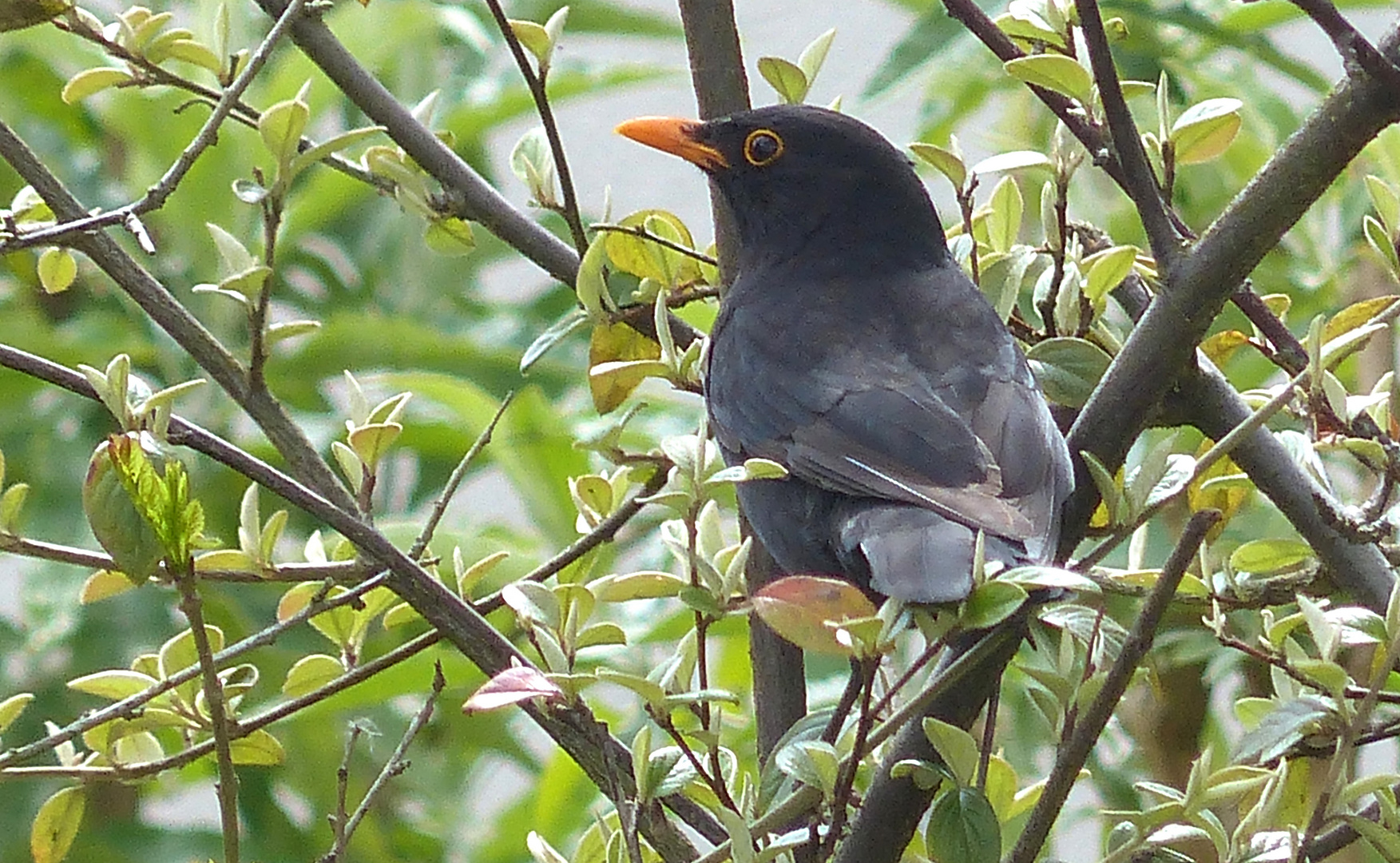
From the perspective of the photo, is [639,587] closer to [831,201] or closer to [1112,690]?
[1112,690]

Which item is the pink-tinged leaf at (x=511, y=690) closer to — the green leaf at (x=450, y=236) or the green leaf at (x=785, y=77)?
the green leaf at (x=450, y=236)

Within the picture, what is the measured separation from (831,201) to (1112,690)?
1408mm

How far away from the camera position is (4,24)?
1339mm

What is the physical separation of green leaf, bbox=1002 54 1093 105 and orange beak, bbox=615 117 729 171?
2.85 ft

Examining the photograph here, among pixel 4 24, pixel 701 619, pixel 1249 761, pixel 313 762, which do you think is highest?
pixel 4 24

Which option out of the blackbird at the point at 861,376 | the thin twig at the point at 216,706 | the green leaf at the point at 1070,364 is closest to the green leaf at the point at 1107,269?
the green leaf at the point at 1070,364

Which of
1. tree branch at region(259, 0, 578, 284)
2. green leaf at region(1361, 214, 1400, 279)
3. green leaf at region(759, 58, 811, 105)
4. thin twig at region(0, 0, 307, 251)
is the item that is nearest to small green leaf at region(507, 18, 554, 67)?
tree branch at region(259, 0, 578, 284)

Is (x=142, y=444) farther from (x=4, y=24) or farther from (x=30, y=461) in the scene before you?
(x=30, y=461)

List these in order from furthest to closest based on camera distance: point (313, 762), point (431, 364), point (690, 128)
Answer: point (431, 364) → point (313, 762) → point (690, 128)

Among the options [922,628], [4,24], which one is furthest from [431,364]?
[922,628]

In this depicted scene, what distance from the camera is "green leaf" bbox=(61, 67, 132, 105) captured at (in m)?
1.67

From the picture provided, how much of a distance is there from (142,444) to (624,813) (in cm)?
43

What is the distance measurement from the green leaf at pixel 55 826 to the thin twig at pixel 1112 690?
815mm

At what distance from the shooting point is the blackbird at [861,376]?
5.25 feet
